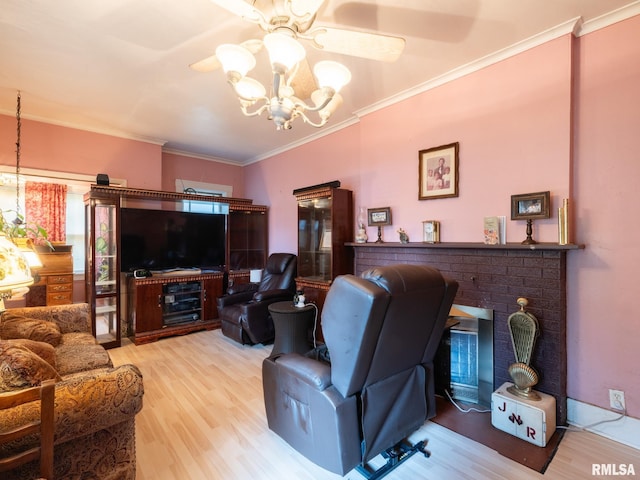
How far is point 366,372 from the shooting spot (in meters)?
1.53

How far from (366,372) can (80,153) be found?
14.7ft

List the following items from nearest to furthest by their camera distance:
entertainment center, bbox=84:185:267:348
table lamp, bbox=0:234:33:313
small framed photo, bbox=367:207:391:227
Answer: table lamp, bbox=0:234:33:313
small framed photo, bbox=367:207:391:227
entertainment center, bbox=84:185:267:348

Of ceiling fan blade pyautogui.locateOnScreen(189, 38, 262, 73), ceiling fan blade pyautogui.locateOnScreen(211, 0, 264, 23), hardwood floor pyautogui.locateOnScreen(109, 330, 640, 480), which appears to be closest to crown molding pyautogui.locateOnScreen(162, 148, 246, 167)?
ceiling fan blade pyautogui.locateOnScreen(189, 38, 262, 73)

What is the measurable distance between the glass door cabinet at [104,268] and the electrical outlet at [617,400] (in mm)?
4811

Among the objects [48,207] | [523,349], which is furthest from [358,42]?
[48,207]

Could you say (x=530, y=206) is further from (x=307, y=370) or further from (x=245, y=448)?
(x=245, y=448)

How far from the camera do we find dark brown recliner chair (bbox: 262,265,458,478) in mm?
1428

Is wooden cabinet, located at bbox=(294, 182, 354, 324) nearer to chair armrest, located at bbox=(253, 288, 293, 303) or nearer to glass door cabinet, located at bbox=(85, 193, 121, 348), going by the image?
chair armrest, located at bbox=(253, 288, 293, 303)

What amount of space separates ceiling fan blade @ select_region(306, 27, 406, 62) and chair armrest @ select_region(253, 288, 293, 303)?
280 centimetres

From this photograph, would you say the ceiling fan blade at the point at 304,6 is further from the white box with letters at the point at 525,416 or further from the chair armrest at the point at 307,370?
the white box with letters at the point at 525,416

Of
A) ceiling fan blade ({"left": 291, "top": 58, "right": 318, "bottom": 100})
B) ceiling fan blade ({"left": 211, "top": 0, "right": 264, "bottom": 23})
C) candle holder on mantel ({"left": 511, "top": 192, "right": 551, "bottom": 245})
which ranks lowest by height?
candle holder on mantel ({"left": 511, "top": 192, "right": 551, "bottom": 245})

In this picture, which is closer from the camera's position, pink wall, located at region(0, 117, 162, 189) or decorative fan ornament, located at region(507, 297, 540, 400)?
decorative fan ornament, located at region(507, 297, 540, 400)

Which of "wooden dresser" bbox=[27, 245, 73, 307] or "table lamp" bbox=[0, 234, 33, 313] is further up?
"table lamp" bbox=[0, 234, 33, 313]

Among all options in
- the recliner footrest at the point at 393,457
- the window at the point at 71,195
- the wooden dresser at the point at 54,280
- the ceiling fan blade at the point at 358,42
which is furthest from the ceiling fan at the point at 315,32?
the wooden dresser at the point at 54,280
